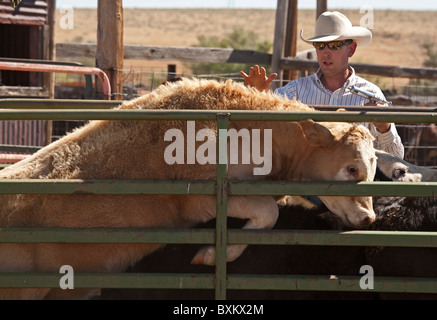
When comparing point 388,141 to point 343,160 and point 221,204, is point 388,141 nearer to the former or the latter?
point 343,160

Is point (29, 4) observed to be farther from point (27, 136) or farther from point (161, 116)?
point (161, 116)

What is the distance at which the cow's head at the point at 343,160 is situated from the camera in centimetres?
374

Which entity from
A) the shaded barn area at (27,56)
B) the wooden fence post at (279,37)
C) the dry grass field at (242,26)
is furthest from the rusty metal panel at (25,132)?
the dry grass field at (242,26)

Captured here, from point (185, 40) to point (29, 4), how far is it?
51749 mm

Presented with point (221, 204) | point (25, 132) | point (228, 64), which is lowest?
point (25, 132)

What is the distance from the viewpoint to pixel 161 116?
345 cm

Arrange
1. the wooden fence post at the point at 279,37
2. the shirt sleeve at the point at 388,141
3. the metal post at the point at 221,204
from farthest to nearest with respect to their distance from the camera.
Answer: the wooden fence post at the point at 279,37 < the shirt sleeve at the point at 388,141 < the metal post at the point at 221,204

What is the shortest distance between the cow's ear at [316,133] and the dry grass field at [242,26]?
162ft

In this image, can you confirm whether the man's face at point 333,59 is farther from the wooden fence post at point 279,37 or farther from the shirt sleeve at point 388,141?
the wooden fence post at point 279,37

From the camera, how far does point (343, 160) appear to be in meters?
3.77

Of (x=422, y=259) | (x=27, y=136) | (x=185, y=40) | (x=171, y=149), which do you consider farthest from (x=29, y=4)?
(x=185, y=40)

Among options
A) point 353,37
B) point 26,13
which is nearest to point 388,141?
point 353,37

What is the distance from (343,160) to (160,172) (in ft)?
3.50

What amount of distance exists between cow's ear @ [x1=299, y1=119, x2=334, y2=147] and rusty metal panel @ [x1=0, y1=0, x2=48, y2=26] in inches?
342
